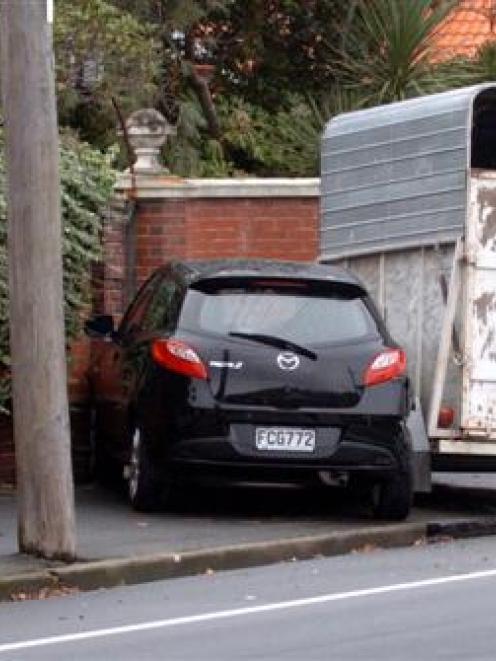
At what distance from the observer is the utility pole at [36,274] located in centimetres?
1063

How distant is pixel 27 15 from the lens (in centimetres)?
1056

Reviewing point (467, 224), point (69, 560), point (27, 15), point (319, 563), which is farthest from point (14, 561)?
point (467, 224)

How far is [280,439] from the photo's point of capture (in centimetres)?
1211

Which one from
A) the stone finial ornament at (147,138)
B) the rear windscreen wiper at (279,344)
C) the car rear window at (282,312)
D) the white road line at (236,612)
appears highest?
the stone finial ornament at (147,138)

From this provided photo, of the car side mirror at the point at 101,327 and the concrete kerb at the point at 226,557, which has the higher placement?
the car side mirror at the point at 101,327

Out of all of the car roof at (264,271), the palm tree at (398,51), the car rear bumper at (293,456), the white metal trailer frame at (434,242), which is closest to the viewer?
the car rear bumper at (293,456)

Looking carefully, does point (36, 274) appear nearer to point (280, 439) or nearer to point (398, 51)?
point (280, 439)

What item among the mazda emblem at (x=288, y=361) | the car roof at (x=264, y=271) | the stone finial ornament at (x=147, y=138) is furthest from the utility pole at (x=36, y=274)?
the stone finial ornament at (x=147, y=138)

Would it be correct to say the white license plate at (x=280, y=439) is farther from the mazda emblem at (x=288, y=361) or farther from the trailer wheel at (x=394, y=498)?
the trailer wheel at (x=394, y=498)

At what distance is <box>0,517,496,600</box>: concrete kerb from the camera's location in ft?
34.1

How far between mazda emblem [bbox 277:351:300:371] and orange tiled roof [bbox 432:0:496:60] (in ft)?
24.2

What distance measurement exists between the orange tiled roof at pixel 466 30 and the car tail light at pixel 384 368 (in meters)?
7.11

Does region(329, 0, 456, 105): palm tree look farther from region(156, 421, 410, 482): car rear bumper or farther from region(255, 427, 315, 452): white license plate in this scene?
region(255, 427, 315, 452): white license plate

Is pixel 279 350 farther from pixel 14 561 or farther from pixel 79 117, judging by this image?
pixel 79 117
